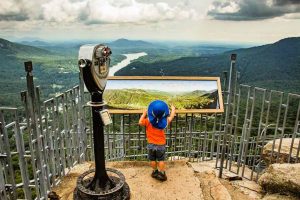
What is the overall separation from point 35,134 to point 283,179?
11.6 feet

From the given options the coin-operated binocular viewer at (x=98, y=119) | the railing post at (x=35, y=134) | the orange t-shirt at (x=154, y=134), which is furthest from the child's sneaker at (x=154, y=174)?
the railing post at (x=35, y=134)

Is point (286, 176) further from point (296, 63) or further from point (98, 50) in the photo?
point (296, 63)

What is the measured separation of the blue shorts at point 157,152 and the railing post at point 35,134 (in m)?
1.58

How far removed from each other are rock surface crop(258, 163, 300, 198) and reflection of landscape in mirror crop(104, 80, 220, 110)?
135 centimetres

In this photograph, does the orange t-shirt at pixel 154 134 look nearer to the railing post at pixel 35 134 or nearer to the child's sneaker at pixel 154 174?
the child's sneaker at pixel 154 174

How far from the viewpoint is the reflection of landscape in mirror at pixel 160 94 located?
487cm

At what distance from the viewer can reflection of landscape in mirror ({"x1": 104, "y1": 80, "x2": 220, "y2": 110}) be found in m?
4.87

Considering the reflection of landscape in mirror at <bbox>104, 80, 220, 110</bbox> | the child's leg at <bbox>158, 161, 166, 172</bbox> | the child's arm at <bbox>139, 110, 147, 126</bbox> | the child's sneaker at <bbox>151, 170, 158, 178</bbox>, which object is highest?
the reflection of landscape in mirror at <bbox>104, 80, 220, 110</bbox>

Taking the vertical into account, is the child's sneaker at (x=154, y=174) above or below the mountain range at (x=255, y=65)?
above

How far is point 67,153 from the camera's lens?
15.0 ft

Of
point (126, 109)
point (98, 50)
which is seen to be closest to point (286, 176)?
point (126, 109)

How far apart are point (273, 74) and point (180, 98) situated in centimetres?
9976

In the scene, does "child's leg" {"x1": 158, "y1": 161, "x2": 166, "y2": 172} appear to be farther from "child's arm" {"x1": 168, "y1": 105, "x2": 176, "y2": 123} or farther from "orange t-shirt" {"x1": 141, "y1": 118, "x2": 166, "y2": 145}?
"child's arm" {"x1": 168, "y1": 105, "x2": 176, "y2": 123}

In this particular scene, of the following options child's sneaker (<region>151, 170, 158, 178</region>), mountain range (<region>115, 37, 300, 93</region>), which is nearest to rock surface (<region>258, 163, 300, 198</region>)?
child's sneaker (<region>151, 170, 158, 178</region>)
